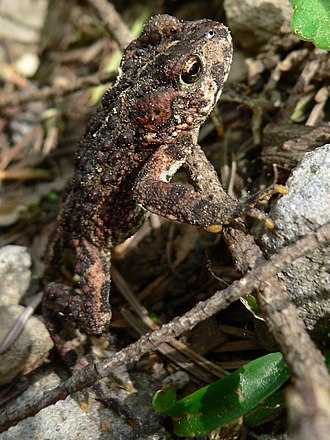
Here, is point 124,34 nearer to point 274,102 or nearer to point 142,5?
point 142,5

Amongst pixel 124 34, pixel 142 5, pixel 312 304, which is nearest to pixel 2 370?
pixel 312 304

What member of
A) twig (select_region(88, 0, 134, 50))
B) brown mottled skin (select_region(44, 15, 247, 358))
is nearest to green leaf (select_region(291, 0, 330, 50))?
brown mottled skin (select_region(44, 15, 247, 358))

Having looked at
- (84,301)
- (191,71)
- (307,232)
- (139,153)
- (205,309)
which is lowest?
(84,301)

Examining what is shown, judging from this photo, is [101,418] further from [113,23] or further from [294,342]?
[113,23]

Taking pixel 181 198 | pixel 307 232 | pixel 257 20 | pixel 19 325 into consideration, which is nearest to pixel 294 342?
pixel 307 232

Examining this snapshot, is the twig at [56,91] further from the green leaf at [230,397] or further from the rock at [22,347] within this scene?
the green leaf at [230,397]
